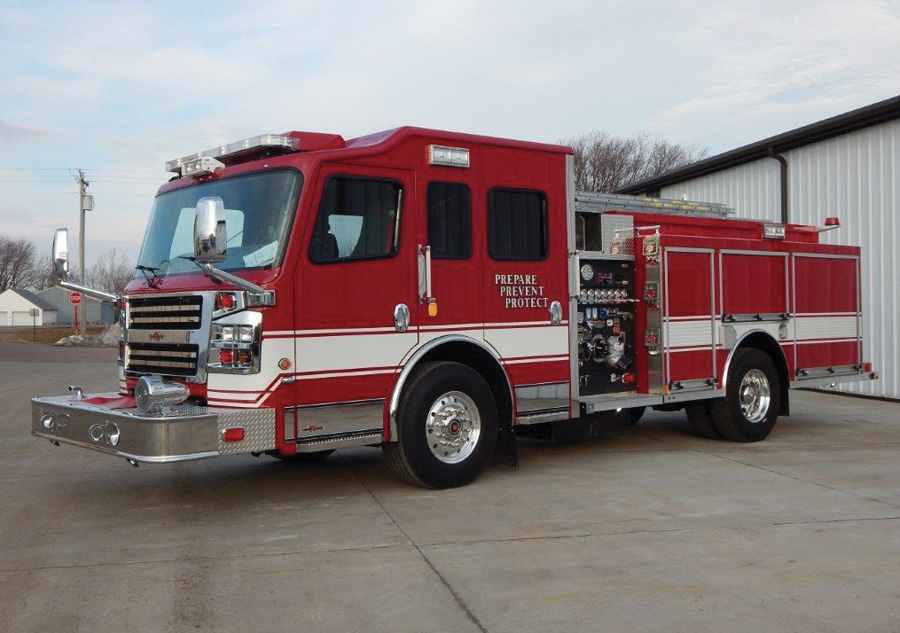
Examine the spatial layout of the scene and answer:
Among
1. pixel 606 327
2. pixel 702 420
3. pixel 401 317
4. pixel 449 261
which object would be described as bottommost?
pixel 702 420

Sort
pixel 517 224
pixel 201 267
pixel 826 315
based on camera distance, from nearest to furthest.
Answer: pixel 201 267 < pixel 517 224 < pixel 826 315

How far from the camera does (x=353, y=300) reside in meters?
6.57

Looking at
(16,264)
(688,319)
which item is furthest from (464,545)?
(16,264)

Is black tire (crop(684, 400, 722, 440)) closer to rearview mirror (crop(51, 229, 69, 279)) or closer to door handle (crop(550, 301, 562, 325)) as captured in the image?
door handle (crop(550, 301, 562, 325))

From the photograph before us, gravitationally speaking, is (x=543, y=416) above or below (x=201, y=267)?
below

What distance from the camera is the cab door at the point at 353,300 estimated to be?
635cm

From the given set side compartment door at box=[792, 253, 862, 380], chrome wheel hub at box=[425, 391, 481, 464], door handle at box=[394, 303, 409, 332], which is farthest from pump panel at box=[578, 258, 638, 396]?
side compartment door at box=[792, 253, 862, 380]

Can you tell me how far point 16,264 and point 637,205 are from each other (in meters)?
106

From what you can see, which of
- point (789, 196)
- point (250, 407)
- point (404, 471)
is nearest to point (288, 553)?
point (250, 407)

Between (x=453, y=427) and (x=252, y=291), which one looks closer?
(x=252, y=291)

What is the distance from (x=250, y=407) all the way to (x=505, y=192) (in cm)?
294

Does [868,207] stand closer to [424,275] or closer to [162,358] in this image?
[424,275]

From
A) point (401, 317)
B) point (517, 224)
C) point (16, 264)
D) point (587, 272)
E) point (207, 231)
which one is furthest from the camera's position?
point (16, 264)

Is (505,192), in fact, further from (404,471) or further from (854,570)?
(854,570)
